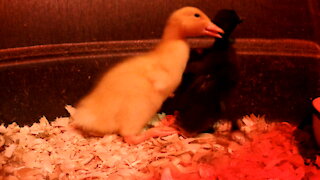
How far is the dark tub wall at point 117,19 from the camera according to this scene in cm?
130

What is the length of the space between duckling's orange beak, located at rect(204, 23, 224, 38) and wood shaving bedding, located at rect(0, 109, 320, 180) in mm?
364

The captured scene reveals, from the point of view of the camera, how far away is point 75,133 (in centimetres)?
130

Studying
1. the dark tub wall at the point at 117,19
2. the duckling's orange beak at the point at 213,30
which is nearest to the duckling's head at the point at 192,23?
the duckling's orange beak at the point at 213,30

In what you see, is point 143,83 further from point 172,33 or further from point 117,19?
point 117,19

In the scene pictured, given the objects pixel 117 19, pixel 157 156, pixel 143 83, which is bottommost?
pixel 157 156

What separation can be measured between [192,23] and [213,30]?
68 millimetres

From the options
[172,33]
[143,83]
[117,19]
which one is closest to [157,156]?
[143,83]

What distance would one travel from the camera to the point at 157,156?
3.75 ft

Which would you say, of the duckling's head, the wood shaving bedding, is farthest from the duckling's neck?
the wood shaving bedding

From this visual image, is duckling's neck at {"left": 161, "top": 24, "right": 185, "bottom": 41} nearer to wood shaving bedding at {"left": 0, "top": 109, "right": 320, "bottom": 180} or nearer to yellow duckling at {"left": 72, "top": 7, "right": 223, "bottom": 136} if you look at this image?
yellow duckling at {"left": 72, "top": 7, "right": 223, "bottom": 136}

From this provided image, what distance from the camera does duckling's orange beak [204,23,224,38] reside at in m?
1.06

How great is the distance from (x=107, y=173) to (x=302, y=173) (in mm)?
584

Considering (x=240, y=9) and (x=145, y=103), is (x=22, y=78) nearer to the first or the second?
(x=145, y=103)

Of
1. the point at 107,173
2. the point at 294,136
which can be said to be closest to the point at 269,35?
the point at 294,136
